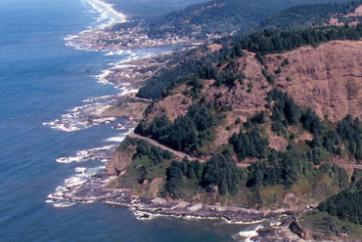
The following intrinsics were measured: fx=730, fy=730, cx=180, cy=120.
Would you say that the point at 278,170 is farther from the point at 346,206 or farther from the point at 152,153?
the point at 152,153

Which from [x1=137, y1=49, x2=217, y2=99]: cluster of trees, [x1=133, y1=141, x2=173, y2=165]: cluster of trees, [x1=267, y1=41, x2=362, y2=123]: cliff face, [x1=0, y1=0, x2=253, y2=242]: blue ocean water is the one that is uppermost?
[x1=267, y1=41, x2=362, y2=123]: cliff face

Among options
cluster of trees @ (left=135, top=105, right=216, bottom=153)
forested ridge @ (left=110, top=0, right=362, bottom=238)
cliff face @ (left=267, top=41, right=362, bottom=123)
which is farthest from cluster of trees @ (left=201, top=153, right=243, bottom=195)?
cliff face @ (left=267, top=41, right=362, bottom=123)

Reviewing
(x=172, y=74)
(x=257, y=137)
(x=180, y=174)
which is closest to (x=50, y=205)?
(x=180, y=174)

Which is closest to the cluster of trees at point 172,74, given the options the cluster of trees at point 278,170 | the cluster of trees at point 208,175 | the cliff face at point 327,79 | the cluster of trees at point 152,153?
the cliff face at point 327,79

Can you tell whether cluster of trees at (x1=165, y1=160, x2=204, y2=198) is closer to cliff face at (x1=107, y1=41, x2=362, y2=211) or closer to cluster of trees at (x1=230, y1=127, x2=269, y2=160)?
cliff face at (x1=107, y1=41, x2=362, y2=211)

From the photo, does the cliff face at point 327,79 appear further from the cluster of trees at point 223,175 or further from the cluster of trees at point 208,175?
the cluster of trees at point 208,175

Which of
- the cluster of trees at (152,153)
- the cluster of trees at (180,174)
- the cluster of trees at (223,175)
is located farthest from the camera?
the cluster of trees at (152,153)

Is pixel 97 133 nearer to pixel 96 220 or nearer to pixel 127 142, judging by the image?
pixel 127 142
